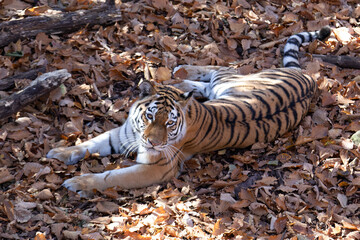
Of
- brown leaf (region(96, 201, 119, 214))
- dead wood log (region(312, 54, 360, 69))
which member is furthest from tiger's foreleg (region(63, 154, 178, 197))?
dead wood log (region(312, 54, 360, 69))

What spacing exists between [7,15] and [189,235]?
139 inches

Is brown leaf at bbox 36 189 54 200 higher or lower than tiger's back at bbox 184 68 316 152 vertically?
lower

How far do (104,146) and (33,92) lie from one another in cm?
Result: 86

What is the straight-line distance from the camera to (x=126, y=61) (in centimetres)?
565

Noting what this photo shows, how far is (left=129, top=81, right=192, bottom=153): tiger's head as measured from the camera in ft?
13.9

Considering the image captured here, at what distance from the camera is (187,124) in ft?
14.7

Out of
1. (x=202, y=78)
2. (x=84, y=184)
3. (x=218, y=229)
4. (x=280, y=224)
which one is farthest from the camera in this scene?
(x=202, y=78)

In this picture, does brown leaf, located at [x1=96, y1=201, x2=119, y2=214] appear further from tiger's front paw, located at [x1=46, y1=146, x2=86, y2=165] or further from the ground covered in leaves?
tiger's front paw, located at [x1=46, y1=146, x2=86, y2=165]

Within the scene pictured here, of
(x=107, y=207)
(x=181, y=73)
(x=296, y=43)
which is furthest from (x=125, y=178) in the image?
(x=296, y=43)

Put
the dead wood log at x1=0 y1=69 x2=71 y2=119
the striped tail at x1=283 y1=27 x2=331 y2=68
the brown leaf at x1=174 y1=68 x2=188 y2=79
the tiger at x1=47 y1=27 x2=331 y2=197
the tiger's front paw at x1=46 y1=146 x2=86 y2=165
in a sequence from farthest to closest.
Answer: the striped tail at x1=283 y1=27 x2=331 y2=68, the brown leaf at x1=174 y1=68 x2=188 y2=79, the dead wood log at x1=0 y1=69 x2=71 y2=119, the tiger's front paw at x1=46 y1=146 x2=86 y2=165, the tiger at x1=47 y1=27 x2=331 y2=197

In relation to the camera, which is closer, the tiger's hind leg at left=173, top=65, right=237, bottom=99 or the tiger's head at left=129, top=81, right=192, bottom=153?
the tiger's head at left=129, top=81, right=192, bottom=153

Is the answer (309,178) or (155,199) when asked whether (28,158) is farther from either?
(309,178)

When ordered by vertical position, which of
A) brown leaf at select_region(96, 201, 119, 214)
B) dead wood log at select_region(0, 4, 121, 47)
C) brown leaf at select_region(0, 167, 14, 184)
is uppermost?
dead wood log at select_region(0, 4, 121, 47)

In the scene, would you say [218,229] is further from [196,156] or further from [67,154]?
[67,154]
